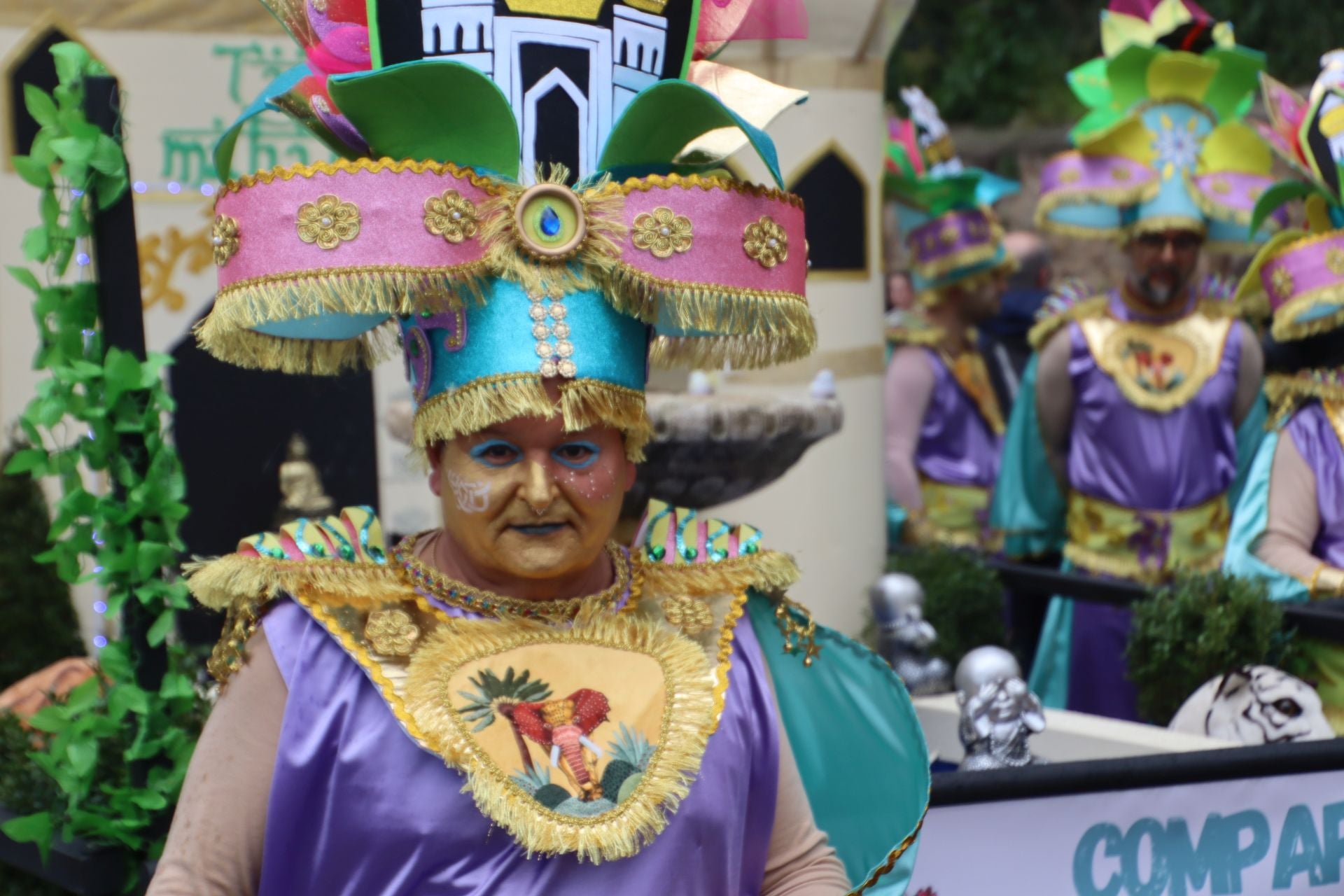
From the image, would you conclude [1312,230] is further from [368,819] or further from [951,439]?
[368,819]

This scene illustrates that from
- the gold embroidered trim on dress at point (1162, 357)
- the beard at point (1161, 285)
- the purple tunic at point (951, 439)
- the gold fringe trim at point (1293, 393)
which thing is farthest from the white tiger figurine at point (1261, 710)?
the purple tunic at point (951, 439)

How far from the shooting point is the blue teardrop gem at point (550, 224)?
6.55ft

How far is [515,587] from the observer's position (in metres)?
2.17

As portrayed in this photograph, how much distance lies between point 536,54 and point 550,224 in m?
0.32

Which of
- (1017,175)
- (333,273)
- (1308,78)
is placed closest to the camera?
(333,273)

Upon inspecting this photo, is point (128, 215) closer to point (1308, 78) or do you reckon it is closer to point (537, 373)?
point (537, 373)

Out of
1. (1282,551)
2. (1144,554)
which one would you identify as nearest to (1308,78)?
(1144,554)

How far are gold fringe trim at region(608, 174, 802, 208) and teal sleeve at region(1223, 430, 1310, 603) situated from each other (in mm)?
2794

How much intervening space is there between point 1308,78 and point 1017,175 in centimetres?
208

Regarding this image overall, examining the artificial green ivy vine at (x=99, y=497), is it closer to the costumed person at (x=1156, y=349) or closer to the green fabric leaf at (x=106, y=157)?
the green fabric leaf at (x=106, y=157)

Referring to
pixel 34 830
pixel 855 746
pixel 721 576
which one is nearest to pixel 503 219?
pixel 721 576

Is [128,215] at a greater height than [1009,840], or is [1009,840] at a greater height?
[128,215]

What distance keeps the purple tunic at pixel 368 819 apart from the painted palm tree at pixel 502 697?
0.25 feet

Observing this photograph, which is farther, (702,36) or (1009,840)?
(1009,840)
